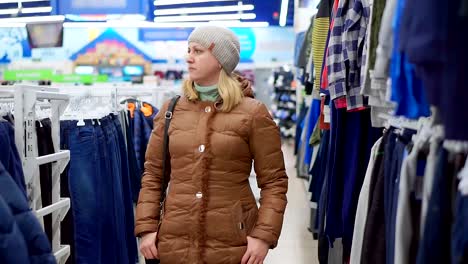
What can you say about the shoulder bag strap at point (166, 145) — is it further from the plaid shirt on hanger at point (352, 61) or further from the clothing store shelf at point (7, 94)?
the plaid shirt on hanger at point (352, 61)

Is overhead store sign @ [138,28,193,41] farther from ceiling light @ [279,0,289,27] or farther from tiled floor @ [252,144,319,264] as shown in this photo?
tiled floor @ [252,144,319,264]

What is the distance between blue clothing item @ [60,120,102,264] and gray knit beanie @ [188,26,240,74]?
4.27 ft

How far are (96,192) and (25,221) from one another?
161 cm

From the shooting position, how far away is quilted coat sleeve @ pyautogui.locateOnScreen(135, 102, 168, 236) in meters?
2.72

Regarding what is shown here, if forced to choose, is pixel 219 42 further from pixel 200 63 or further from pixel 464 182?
pixel 464 182

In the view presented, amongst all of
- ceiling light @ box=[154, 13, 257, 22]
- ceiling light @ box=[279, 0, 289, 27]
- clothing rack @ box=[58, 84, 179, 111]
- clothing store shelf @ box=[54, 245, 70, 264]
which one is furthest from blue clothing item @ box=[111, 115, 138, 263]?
ceiling light @ box=[279, 0, 289, 27]

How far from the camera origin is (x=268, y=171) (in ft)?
8.93

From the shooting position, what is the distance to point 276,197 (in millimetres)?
2695

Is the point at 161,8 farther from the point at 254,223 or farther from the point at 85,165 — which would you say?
the point at 254,223

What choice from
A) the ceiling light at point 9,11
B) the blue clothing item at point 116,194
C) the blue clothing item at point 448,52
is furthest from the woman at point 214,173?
the ceiling light at point 9,11

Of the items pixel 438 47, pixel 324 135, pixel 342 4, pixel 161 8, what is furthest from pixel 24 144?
pixel 161 8

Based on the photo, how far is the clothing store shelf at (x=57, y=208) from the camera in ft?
9.55

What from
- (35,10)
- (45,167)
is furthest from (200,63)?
(35,10)

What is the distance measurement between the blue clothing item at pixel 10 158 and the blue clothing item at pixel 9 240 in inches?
18.2
